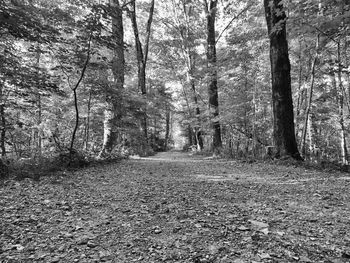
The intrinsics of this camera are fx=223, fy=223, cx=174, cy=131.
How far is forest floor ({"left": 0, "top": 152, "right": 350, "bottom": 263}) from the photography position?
1818 mm

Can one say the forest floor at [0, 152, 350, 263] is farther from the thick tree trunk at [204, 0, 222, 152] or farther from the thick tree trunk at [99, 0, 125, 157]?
the thick tree trunk at [204, 0, 222, 152]

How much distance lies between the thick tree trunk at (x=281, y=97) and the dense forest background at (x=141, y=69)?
0.59 m

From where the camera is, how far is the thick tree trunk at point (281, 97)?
6.48 meters

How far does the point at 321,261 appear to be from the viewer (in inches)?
64.7

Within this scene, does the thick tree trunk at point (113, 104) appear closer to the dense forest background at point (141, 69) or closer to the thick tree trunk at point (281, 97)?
the dense forest background at point (141, 69)

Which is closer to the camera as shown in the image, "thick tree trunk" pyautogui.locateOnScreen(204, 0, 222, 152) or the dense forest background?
the dense forest background

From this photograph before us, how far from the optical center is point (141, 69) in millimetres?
15500

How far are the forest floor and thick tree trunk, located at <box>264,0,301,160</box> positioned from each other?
2.34 m

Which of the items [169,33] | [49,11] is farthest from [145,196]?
[169,33]

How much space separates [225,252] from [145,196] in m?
1.97

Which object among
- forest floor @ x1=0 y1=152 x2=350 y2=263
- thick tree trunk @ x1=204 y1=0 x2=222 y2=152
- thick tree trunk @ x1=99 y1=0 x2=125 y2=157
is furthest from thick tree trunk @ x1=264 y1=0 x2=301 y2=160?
thick tree trunk @ x1=99 y1=0 x2=125 y2=157

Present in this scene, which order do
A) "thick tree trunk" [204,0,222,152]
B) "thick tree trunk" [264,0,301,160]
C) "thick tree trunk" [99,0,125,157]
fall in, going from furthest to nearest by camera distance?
"thick tree trunk" [204,0,222,152]
"thick tree trunk" [99,0,125,157]
"thick tree trunk" [264,0,301,160]

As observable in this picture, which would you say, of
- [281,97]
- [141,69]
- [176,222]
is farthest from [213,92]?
[176,222]

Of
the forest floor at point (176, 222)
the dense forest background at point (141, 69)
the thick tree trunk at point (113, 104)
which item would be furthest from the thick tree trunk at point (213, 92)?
the forest floor at point (176, 222)
